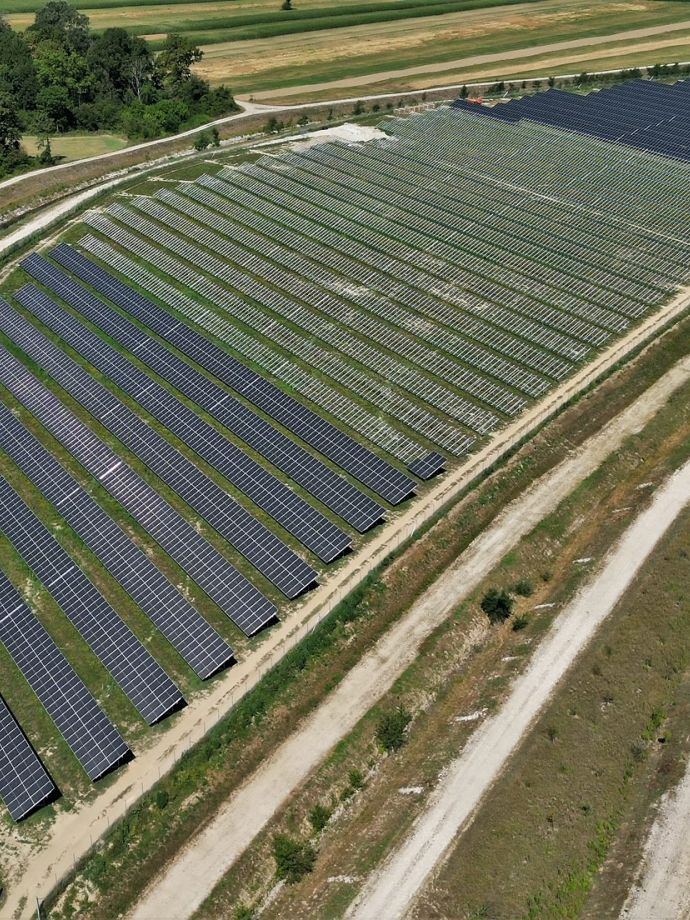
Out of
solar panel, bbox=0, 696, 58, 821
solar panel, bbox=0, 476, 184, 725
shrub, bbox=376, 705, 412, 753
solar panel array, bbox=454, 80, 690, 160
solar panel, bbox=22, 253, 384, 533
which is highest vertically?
solar panel array, bbox=454, 80, 690, 160

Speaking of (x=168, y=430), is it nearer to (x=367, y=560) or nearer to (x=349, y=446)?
(x=349, y=446)

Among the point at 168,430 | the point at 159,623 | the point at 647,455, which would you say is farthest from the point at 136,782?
the point at 647,455

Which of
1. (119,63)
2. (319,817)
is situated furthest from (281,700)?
(119,63)

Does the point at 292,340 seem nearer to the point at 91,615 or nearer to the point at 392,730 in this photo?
the point at 91,615

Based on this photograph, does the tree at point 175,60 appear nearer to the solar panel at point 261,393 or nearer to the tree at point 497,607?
the solar panel at point 261,393

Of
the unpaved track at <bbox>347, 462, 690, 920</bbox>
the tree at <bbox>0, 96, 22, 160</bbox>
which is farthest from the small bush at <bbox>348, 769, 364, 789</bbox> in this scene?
the tree at <bbox>0, 96, 22, 160</bbox>

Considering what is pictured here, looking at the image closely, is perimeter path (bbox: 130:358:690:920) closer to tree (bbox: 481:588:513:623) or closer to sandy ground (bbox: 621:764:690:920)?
tree (bbox: 481:588:513:623)
